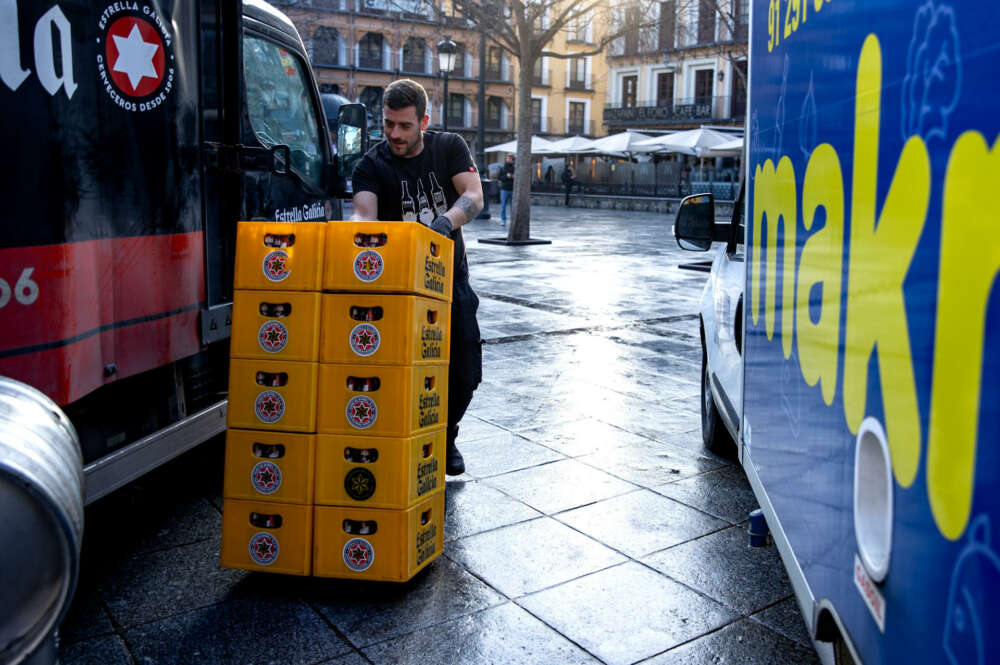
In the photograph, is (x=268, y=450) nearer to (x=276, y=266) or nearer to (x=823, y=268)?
(x=276, y=266)

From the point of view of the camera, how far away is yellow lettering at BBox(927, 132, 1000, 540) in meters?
1.16

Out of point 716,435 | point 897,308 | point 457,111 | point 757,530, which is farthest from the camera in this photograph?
point 457,111

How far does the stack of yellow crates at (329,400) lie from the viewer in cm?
337

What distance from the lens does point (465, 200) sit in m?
4.30

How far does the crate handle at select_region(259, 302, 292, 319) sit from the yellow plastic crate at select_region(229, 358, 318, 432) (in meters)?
0.17

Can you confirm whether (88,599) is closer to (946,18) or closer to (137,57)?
(137,57)

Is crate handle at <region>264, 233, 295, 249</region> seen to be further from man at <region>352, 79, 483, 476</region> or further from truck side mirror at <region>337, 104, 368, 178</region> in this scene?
truck side mirror at <region>337, 104, 368, 178</region>

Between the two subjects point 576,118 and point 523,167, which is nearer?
point 523,167

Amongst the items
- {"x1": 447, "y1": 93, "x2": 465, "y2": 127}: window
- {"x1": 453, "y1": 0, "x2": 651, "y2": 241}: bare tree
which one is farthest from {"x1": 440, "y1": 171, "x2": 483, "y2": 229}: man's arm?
{"x1": 447, "y1": 93, "x2": 465, "y2": 127}: window

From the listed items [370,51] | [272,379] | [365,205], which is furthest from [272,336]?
[370,51]

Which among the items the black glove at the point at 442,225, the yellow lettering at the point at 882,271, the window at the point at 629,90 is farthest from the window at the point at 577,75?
the yellow lettering at the point at 882,271

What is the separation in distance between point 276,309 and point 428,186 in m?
1.27

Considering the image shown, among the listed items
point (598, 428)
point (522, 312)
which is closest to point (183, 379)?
point (598, 428)

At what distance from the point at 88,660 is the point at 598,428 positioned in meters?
3.37
